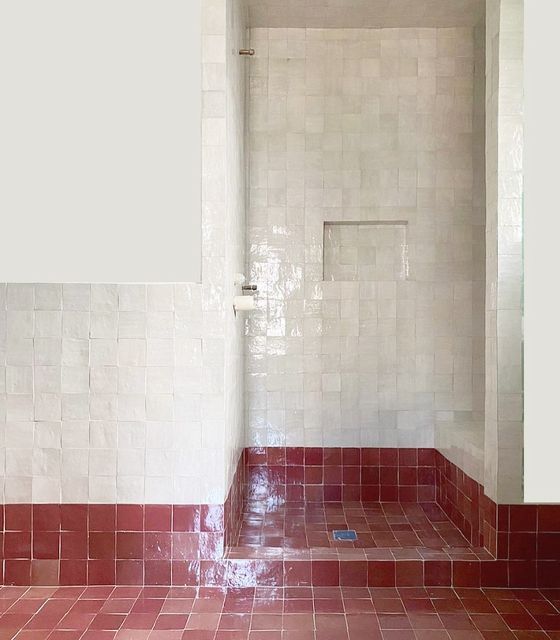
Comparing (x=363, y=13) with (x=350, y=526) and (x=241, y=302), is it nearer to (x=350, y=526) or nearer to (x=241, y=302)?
(x=241, y=302)

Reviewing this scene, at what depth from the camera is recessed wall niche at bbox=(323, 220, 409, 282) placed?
404 centimetres

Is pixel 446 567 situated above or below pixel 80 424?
below

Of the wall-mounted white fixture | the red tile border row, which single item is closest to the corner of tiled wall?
Answer: the red tile border row

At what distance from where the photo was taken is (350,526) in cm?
336

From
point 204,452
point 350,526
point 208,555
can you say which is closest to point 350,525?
point 350,526

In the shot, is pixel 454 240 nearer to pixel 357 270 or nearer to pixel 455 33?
pixel 357 270

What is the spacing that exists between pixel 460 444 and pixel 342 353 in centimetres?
89

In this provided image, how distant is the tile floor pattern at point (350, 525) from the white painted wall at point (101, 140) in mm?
1317

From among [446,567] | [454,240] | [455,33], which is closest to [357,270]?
[454,240]

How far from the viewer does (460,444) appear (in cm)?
342

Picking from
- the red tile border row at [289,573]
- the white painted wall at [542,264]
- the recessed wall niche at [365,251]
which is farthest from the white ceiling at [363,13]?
the red tile border row at [289,573]

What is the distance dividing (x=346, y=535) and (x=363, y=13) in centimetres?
279

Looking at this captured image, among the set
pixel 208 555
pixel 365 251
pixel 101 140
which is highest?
pixel 101 140

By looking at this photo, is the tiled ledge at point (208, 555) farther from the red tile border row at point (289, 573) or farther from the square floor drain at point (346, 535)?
the square floor drain at point (346, 535)
